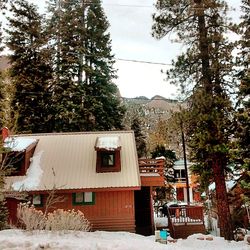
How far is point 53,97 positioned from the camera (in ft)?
86.2

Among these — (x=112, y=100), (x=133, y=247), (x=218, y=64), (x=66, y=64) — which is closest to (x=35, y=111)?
(x=66, y=64)

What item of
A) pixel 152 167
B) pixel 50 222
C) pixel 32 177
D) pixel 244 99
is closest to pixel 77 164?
pixel 32 177

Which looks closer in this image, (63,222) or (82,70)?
(63,222)

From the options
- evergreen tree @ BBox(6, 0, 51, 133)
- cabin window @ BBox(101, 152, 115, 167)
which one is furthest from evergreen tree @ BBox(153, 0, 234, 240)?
evergreen tree @ BBox(6, 0, 51, 133)

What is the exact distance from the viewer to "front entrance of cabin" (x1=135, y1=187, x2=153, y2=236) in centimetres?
1889

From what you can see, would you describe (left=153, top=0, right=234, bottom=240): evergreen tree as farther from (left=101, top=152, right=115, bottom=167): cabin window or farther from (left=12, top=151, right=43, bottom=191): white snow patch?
(left=12, top=151, right=43, bottom=191): white snow patch

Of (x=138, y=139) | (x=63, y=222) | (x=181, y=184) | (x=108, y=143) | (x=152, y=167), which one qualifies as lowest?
(x=63, y=222)

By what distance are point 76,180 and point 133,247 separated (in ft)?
28.3

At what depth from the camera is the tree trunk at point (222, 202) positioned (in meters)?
13.1

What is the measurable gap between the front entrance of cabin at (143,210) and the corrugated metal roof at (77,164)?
2.67 metres

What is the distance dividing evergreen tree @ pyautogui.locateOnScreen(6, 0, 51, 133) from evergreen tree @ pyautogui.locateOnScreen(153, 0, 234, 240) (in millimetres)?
14636

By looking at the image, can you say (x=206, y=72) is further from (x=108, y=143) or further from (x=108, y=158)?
(x=108, y=158)

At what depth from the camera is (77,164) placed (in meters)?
18.0

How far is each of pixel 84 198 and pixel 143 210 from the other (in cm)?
424
